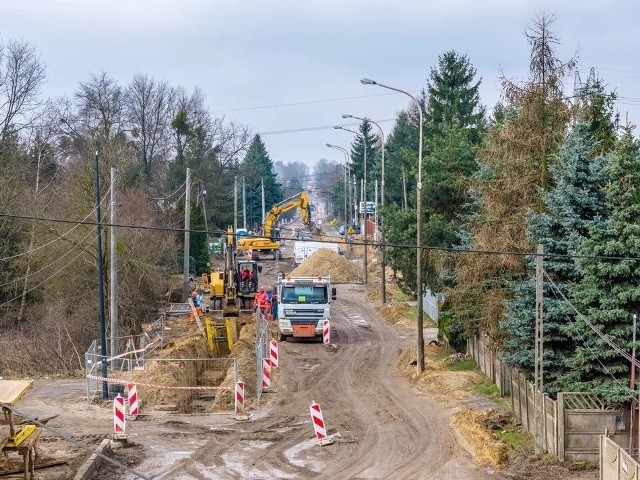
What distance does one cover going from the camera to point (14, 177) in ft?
152

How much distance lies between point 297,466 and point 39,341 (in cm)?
2208

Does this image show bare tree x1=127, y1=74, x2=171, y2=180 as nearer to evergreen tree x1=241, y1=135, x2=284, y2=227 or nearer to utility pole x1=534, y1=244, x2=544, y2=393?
evergreen tree x1=241, y1=135, x2=284, y2=227

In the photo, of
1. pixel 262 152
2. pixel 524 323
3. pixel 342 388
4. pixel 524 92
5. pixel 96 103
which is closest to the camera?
pixel 524 323

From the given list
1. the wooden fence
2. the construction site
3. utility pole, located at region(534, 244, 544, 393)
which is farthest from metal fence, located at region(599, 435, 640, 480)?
utility pole, located at region(534, 244, 544, 393)

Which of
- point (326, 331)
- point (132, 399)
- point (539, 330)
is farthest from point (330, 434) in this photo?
point (326, 331)

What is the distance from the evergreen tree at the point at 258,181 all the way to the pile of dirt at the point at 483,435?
91.0 metres

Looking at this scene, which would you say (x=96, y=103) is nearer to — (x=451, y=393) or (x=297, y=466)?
(x=451, y=393)

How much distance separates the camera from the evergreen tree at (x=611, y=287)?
19844mm

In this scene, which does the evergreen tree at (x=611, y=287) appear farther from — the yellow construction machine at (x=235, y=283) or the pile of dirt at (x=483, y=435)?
the yellow construction machine at (x=235, y=283)

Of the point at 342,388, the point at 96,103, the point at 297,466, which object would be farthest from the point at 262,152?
the point at 297,466

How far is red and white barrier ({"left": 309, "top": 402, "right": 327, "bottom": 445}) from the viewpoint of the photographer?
20.7 m

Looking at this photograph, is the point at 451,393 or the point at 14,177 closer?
the point at 451,393

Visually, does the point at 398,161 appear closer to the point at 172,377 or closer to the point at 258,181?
the point at 258,181

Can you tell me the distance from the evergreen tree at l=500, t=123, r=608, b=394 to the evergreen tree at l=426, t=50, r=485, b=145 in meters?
36.3
